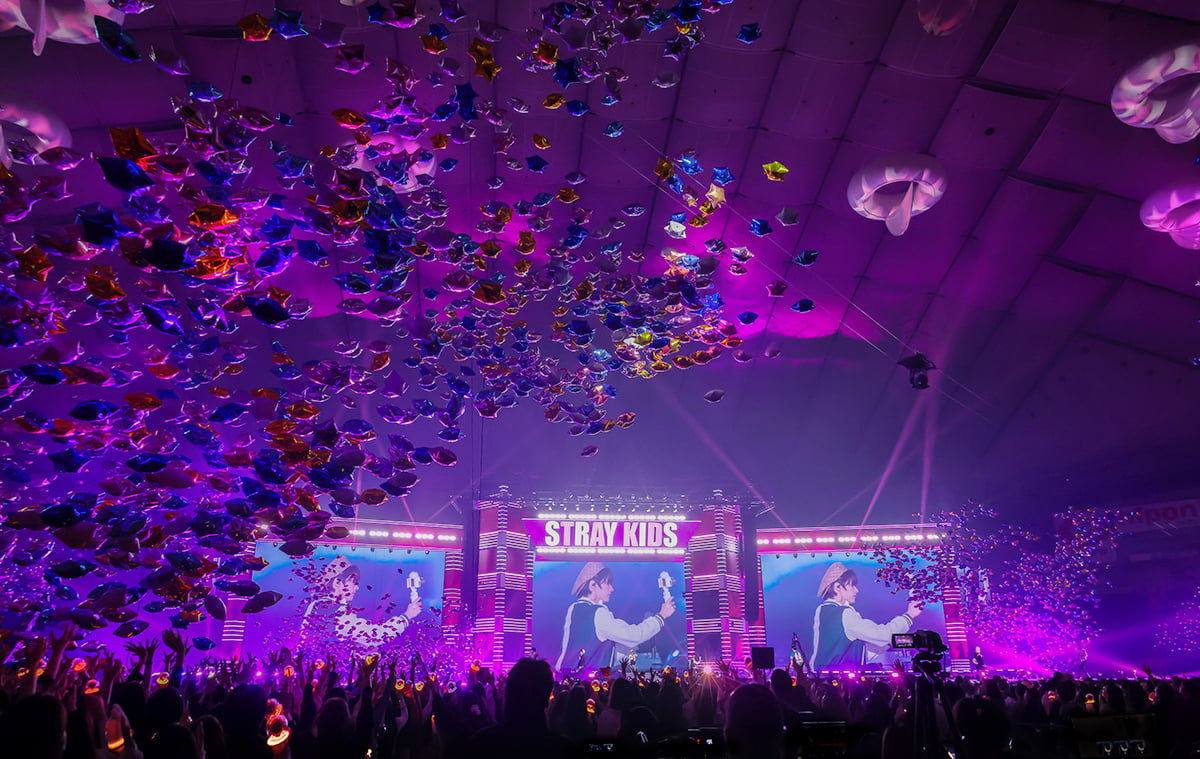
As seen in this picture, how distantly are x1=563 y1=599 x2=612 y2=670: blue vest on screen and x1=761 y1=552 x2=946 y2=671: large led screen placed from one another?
6.25 meters

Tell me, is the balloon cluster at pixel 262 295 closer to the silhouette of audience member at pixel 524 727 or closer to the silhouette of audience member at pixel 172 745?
the silhouette of audience member at pixel 172 745

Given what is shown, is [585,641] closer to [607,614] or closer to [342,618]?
[607,614]

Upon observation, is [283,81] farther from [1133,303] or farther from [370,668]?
Answer: [1133,303]

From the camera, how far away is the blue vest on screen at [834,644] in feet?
78.7

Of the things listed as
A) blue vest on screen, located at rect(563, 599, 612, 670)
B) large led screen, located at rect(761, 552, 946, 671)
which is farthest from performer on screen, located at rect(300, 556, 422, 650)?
large led screen, located at rect(761, 552, 946, 671)

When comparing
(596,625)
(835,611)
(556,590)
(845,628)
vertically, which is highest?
(556,590)

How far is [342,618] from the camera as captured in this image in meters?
22.5

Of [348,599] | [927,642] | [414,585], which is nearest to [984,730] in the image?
[927,642]

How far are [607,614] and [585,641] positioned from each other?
3.86ft

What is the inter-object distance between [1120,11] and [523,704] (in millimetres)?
14404

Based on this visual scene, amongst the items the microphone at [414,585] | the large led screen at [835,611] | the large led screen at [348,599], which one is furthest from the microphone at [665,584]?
the microphone at [414,585]

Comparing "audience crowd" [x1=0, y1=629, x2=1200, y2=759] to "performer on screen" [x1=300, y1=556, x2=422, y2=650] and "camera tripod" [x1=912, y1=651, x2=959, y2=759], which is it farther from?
"performer on screen" [x1=300, y1=556, x2=422, y2=650]

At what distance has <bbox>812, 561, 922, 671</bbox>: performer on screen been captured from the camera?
78.8 ft

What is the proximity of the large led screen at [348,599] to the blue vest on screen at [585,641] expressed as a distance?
4669mm
